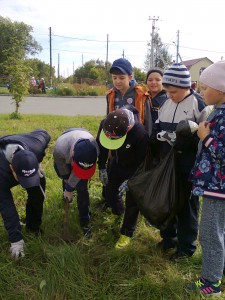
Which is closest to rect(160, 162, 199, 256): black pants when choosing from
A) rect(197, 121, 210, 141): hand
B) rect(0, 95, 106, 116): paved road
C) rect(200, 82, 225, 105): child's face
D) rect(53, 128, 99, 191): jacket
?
rect(197, 121, 210, 141): hand

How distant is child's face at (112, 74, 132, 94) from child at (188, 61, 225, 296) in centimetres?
117

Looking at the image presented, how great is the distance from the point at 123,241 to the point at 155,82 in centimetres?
162

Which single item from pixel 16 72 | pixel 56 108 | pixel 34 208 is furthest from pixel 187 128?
pixel 56 108

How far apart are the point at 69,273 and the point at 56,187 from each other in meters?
1.43

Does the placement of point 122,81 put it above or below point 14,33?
below

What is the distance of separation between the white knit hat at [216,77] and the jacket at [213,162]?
11cm

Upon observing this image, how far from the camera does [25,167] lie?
1.98 metres

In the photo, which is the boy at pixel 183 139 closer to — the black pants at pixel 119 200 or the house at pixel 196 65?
the black pants at pixel 119 200

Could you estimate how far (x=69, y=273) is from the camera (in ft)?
6.95

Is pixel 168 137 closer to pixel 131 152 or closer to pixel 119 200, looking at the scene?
pixel 131 152

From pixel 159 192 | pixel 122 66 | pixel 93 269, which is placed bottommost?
pixel 93 269

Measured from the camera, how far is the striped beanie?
2.04 metres

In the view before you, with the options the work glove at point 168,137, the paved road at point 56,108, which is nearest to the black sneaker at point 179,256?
the work glove at point 168,137

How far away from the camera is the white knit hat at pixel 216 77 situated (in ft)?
5.51
